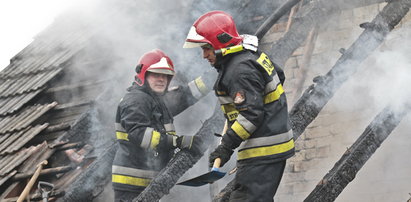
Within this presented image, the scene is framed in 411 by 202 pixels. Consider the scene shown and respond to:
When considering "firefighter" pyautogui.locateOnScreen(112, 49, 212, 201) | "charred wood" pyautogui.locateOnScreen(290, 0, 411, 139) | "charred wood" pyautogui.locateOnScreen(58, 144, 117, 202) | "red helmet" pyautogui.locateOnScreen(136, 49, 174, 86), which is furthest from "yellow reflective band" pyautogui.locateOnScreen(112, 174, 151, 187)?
"charred wood" pyautogui.locateOnScreen(290, 0, 411, 139)

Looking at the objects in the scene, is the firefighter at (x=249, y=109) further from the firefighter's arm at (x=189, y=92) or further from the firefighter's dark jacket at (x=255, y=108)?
the firefighter's arm at (x=189, y=92)

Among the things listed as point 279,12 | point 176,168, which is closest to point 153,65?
point 176,168

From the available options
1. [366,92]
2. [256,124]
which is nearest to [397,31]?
[366,92]

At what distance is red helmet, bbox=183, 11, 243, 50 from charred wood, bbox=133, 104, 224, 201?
1287mm

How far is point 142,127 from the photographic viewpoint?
6.20m

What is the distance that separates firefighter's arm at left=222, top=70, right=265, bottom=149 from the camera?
4.91 metres

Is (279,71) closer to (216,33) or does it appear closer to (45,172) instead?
(216,33)

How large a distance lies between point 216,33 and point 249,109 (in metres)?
0.62

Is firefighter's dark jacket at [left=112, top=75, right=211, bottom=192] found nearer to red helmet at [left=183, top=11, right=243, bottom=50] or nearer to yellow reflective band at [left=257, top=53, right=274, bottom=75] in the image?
red helmet at [left=183, top=11, right=243, bottom=50]

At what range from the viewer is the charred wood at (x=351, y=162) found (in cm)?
541

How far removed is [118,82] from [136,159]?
1.85 m

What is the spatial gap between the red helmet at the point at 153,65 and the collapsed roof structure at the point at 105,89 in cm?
56

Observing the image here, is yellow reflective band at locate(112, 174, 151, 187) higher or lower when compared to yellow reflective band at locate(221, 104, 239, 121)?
lower

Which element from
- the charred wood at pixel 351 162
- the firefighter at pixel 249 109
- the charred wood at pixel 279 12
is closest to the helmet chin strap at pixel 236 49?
the firefighter at pixel 249 109
